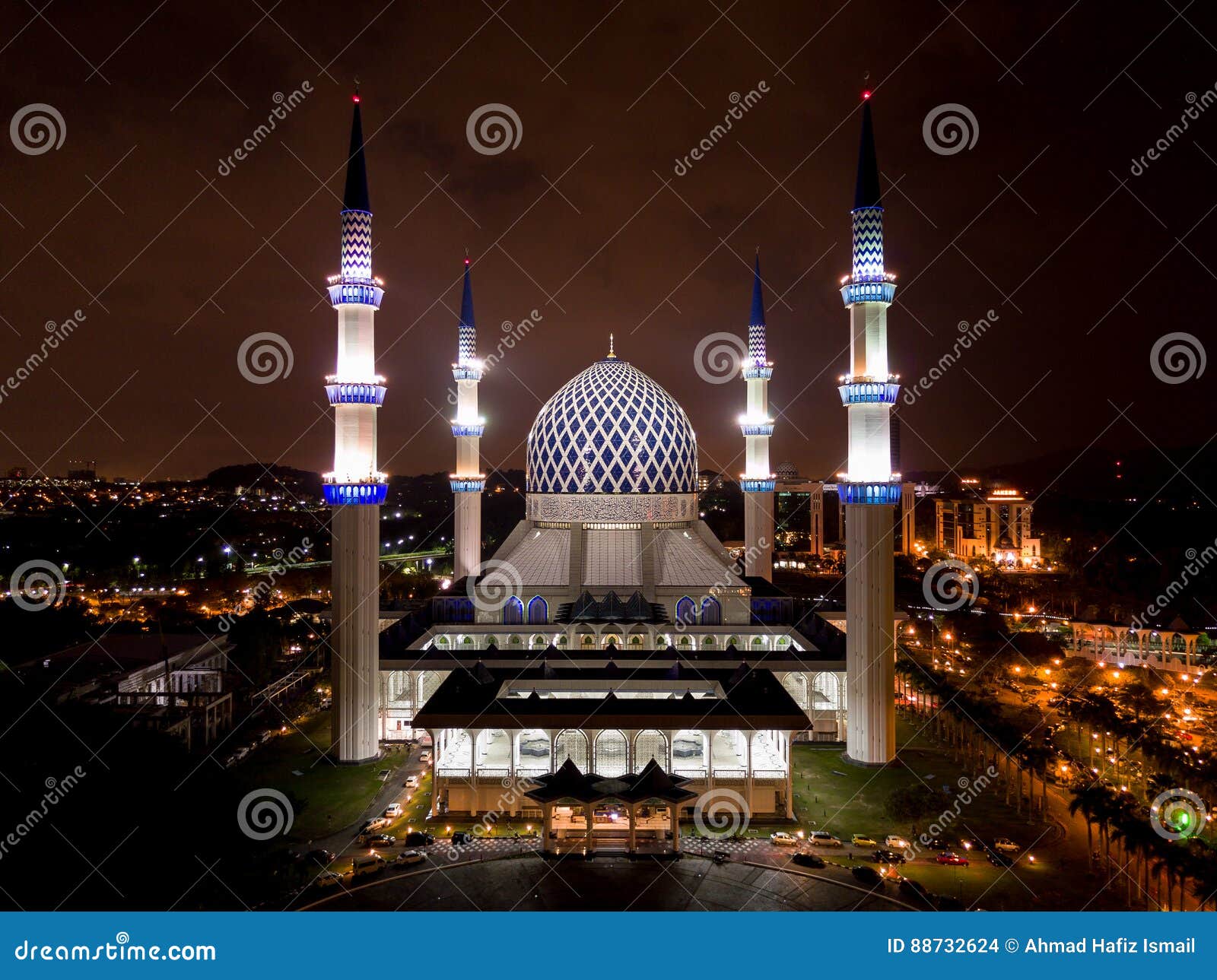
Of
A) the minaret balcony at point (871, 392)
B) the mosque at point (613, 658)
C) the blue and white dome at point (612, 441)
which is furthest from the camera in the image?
the blue and white dome at point (612, 441)

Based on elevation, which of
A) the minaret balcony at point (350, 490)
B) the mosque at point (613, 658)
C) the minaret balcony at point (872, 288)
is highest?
the minaret balcony at point (872, 288)

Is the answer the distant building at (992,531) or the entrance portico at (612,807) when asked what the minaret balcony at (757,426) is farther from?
the distant building at (992,531)

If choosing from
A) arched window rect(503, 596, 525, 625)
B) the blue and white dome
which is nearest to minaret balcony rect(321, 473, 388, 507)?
arched window rect(503, 596, 525, 625)

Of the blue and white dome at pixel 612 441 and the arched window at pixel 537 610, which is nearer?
the arched window at pixel 537 610

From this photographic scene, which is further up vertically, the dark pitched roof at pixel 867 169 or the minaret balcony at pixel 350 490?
the dark pitched roof at pixel 867 169

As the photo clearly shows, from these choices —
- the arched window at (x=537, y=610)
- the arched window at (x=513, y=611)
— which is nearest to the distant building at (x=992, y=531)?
the arched window at (x=537, y=610)

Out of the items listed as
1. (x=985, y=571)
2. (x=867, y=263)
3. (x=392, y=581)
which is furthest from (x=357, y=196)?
(x=985, y=571)

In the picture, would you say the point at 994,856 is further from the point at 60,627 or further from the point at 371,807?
the point at 60,627
